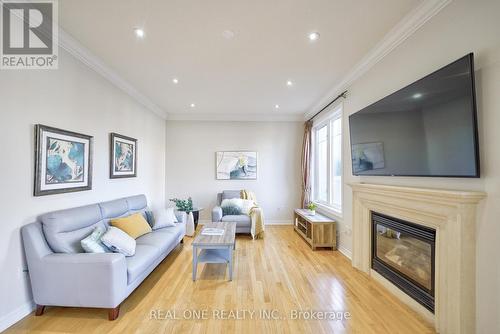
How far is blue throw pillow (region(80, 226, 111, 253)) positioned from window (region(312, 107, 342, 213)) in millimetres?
3584

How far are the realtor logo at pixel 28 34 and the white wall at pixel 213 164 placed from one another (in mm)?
3501

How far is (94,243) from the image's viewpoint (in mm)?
2332

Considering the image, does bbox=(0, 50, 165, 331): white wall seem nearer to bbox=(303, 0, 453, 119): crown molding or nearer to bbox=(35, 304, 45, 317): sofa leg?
bbox=(35, 304, 45, 317): sofa leg

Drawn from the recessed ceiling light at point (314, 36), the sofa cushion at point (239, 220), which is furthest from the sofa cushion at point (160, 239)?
the recessed ceiling light at point (314, 36)

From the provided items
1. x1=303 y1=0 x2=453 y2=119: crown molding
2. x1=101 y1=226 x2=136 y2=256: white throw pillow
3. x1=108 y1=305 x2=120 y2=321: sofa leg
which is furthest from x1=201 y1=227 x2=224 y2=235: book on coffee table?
x1=303 y1=0 x2=453 y2=119: crown molding

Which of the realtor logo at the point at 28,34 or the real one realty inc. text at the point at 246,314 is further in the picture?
the real one realty inc. text at the point at 246,314

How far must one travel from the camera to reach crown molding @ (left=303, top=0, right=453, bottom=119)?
6.47 ft

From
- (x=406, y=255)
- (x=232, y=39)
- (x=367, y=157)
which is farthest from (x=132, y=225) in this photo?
(x=406, y=255)

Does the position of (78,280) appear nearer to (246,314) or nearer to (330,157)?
(246,314)

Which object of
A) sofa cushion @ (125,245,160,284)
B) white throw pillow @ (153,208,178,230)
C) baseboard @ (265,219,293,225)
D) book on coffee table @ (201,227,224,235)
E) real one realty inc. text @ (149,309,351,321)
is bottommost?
real one realty inc. text @ (149,309,351,321)

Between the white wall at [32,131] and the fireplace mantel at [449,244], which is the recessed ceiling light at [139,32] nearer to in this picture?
the white wall at [32,131]

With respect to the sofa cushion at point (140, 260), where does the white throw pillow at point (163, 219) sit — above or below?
above

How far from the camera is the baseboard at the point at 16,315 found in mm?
1911

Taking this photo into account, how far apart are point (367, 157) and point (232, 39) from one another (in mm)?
2205
